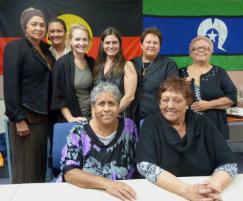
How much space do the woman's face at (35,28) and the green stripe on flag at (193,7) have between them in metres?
1.91

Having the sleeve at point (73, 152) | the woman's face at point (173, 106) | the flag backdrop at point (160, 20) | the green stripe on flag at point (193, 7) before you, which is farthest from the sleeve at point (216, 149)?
the green stripe on flag at point (193, 7)

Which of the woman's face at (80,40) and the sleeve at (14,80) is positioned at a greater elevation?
the woman's face at (80,40)

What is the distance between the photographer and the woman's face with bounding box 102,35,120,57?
108 inches

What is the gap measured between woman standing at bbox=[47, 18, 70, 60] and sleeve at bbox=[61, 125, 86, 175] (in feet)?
4.09

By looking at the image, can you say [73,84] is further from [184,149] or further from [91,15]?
[91,15]

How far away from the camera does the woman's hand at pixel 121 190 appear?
1624 millimetres

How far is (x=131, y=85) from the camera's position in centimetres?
272

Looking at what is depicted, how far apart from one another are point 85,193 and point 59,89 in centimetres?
118

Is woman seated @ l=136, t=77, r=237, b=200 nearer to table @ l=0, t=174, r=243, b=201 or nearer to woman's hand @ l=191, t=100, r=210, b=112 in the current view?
table @ l=0, t=174, r=243, b=201

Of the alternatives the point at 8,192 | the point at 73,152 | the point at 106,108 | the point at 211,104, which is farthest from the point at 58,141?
the point at 211,104

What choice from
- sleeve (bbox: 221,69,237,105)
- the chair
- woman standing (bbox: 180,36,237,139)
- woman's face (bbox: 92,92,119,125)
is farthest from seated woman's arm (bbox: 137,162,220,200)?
sleeve (bbox: 221,69,237,105)

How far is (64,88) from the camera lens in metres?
2.71

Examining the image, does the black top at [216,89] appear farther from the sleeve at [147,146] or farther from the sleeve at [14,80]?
the sleeve at [14,80]

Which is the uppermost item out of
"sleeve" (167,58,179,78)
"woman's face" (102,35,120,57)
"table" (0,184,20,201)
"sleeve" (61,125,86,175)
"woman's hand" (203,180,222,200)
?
"woman's face" (102,35,120,57)
